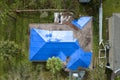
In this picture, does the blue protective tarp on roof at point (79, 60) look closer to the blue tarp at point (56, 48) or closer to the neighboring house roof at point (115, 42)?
the blue tarp at point (56, 48)

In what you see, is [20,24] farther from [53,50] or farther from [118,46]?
[118,46]

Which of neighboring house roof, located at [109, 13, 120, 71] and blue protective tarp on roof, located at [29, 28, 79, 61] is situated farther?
blue protective tarp on roof, located at [29, 28, 79, 61]

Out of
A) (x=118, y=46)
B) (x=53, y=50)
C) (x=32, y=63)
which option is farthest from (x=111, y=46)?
(x=32, y=63)

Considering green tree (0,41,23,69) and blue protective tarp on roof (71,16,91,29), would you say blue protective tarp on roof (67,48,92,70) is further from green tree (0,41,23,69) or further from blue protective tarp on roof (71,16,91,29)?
green tree (0,41,23,69)

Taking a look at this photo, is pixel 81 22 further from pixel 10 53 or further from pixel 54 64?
pixel 10 53

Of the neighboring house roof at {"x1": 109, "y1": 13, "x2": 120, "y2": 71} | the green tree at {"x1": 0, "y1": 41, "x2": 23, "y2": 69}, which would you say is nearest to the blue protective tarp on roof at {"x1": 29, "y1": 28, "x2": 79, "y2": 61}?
the green tree at {"x1": 0, "y1": 41, "x2": 23, "y2": 69}
